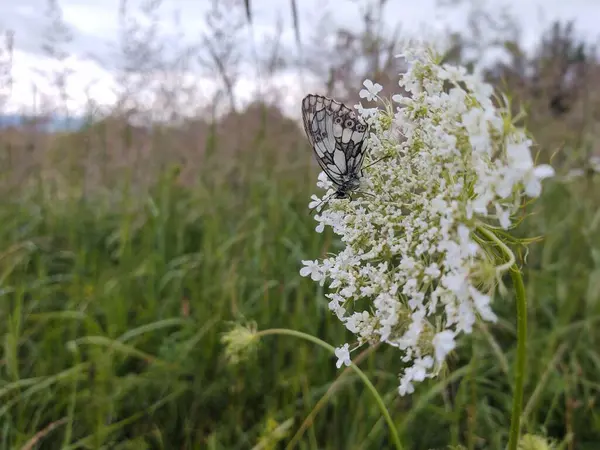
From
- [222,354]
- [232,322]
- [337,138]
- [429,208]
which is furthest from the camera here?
[222,354]

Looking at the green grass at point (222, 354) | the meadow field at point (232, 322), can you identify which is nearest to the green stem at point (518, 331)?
the meadow field at point (232, 322)

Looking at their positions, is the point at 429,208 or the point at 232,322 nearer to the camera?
the point at 429,208

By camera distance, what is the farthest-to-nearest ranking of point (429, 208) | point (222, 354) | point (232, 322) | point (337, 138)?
point (222, 354) < point (232, 322) < point (337, 138) < point (429, 208)

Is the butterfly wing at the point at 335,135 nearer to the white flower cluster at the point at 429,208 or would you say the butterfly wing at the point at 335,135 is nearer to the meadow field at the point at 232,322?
the white flower cluster at the point at 429,208

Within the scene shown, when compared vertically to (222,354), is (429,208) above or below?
above

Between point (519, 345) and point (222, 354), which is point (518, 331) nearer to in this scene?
point (519, 345)

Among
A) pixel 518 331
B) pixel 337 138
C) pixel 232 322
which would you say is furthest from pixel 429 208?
pixel 232 322

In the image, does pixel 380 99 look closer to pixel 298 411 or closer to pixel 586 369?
pixel 298 411
